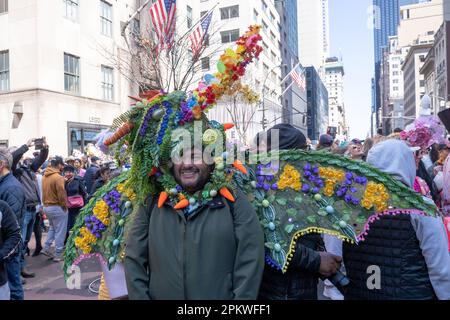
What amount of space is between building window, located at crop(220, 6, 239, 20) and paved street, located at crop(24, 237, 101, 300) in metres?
36.7

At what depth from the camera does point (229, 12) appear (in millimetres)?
40875

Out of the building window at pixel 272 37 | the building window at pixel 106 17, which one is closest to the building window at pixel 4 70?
the building window at pixel 106 17

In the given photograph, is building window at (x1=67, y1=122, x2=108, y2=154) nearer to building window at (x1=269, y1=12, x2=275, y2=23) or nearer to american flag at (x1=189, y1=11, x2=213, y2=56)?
american flag at (x1=189, y1=11, x2=213, y2=56)

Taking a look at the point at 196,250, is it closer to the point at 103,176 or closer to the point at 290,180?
the point at 290,180

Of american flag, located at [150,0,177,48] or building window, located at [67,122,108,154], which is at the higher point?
american flag, located at [150,0,177,48]

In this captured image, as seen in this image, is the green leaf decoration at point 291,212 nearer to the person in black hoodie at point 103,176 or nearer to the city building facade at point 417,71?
the person in black hoodie at point 103,176

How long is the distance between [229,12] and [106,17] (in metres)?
22.9

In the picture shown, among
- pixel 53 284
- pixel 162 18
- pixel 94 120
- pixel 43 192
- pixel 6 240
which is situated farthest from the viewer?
pixel 94 120

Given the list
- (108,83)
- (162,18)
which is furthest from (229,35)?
(162,18)

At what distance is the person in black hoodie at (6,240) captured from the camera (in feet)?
12.0

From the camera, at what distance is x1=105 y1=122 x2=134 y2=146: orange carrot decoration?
7.88 ft

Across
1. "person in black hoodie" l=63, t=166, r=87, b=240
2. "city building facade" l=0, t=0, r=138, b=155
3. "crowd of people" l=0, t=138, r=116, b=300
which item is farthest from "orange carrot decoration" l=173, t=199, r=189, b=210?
"city building facade" l=0, t=0, r=138, b=155

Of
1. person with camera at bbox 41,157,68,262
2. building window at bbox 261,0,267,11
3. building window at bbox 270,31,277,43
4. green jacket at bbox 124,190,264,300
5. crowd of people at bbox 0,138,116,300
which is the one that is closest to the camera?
green jacket at bbox 124,190,264,300

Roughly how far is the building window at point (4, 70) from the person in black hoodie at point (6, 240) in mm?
15659
